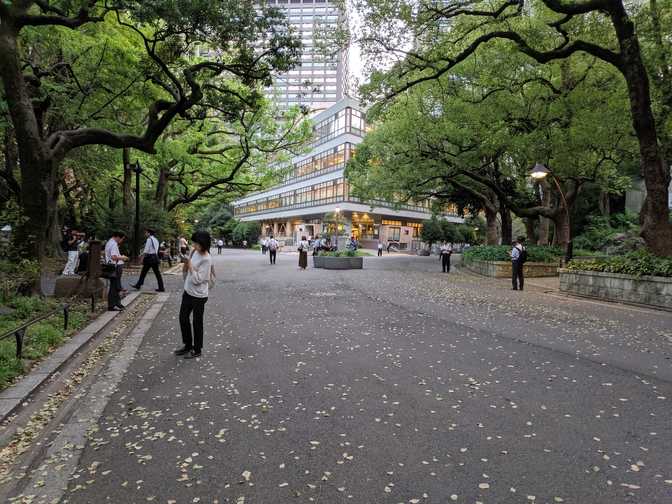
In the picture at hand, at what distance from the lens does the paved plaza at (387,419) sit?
2.72 metres

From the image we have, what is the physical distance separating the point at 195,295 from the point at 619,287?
11.7 meters

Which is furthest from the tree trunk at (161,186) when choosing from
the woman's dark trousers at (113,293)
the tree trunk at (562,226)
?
the tree trunk at (562,226)

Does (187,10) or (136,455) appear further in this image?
(187,10)

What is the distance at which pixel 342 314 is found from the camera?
351 inches

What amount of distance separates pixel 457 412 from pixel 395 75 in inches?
497

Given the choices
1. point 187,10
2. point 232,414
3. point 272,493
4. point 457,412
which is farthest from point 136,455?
point 187,10

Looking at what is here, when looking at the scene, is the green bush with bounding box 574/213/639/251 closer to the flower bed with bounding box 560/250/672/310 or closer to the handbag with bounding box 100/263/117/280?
the flower bed with bounding box 560/250/672/310

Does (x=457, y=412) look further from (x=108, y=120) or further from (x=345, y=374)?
(x=108, y=120)

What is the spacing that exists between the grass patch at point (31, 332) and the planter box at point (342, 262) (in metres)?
14.9

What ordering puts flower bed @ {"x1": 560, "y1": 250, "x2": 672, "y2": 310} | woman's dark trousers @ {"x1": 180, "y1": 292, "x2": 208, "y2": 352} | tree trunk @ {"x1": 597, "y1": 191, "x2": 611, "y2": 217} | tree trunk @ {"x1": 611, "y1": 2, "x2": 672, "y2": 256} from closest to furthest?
woman's dark trousers @ {"x1": 180, "y1": 292, "x2": 208, "y2": 352} < flower bed @ {"x1": 560, "y1": 250, "x2": 672, "y2": 310} < tree trunk @ {"x1": 611, "y1": 2, "x2": 672, "y2": 256} < tree trunk @ {"x1": 597, "y1": 191, "x2": 611, "y2": 217}

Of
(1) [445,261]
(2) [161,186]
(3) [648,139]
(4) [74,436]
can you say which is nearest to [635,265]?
(3) [648,139]

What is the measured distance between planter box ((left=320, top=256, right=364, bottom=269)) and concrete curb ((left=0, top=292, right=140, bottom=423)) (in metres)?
15.6

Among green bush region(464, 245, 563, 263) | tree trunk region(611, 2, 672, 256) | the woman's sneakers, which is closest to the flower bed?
tree trunk region(611, 2, 672, 256)

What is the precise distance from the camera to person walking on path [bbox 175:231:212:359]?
5738mm
